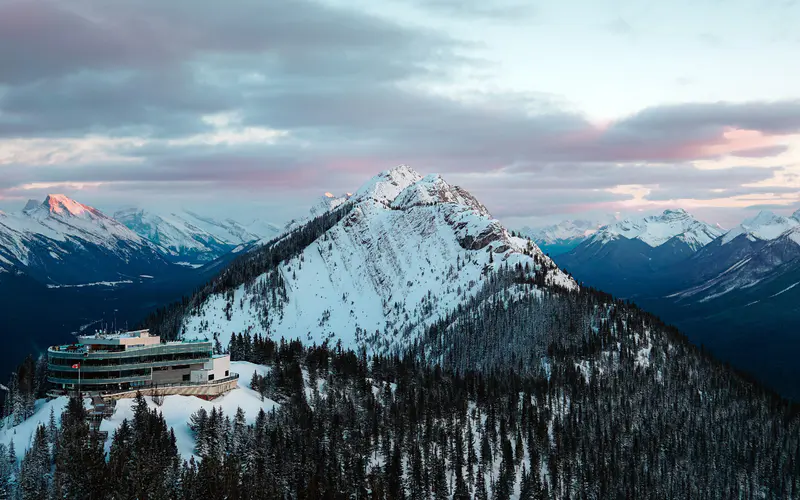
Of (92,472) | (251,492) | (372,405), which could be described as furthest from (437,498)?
(92,472)

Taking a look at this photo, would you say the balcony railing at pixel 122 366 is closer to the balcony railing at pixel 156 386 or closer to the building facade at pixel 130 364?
the building facade at pixel 130 364

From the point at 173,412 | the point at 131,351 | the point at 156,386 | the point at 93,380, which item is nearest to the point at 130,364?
the point at 131,351

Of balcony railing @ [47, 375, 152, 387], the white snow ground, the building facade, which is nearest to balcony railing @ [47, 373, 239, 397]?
the building facade

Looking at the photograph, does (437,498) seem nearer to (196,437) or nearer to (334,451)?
(334,451)

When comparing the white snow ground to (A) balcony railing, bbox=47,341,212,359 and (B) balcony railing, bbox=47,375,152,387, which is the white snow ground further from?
(A) balcony railing, bbox=47,341,212,359

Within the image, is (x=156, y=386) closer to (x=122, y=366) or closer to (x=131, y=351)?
(x=122, y=366)

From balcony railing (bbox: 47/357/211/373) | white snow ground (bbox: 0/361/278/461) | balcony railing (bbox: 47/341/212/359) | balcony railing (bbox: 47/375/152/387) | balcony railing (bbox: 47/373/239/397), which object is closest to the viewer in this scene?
white snow ground (bbox: 0/361/278/461)

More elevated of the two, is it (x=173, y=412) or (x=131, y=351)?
(x=131, y=351)

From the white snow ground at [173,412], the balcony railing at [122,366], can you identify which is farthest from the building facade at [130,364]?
the white snow ground at [173,412]
